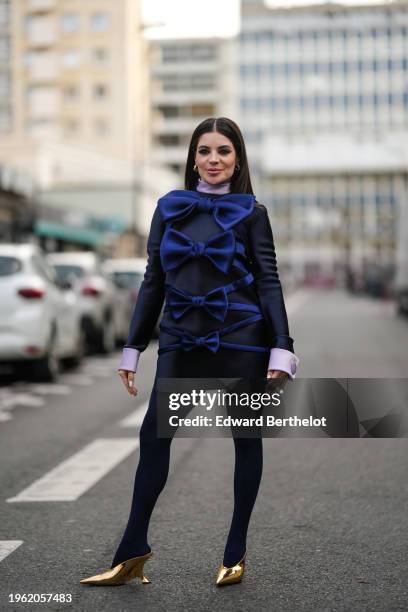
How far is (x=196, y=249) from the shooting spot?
410 centimetres

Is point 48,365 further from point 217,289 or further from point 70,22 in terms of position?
point 70,22

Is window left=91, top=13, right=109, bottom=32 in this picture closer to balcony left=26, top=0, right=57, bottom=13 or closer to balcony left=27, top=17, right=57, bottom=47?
balcony left=27, top=17, right=57, bottom=47

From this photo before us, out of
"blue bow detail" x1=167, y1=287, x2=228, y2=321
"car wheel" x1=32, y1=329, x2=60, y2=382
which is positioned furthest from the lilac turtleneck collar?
"car wheel" x1=32, y1=329, x2=60, y2=382

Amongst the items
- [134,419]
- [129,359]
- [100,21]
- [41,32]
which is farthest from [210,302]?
[100,21]

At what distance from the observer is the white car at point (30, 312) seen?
12.8 metres

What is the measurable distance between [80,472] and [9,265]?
6384 millimetres

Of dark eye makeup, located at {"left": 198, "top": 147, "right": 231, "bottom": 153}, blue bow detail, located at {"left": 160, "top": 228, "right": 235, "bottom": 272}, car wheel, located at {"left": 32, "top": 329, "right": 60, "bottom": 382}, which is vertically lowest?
car wheel, located at {"left": 32, "top": 329, "right": 60, "bottom": 382}

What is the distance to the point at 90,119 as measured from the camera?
9319cm

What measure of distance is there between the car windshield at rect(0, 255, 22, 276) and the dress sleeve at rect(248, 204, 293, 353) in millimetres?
9201

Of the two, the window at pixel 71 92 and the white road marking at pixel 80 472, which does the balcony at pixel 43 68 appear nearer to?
the window at pixel 71 92

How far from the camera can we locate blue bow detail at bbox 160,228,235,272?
13.4 feet

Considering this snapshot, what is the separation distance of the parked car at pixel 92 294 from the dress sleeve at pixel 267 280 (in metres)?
13.4

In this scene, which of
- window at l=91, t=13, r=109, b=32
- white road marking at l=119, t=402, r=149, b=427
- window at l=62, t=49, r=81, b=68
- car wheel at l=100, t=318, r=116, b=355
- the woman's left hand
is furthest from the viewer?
window at l=62, t=49, r=81, b=68

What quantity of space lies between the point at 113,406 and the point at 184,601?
7.06m
